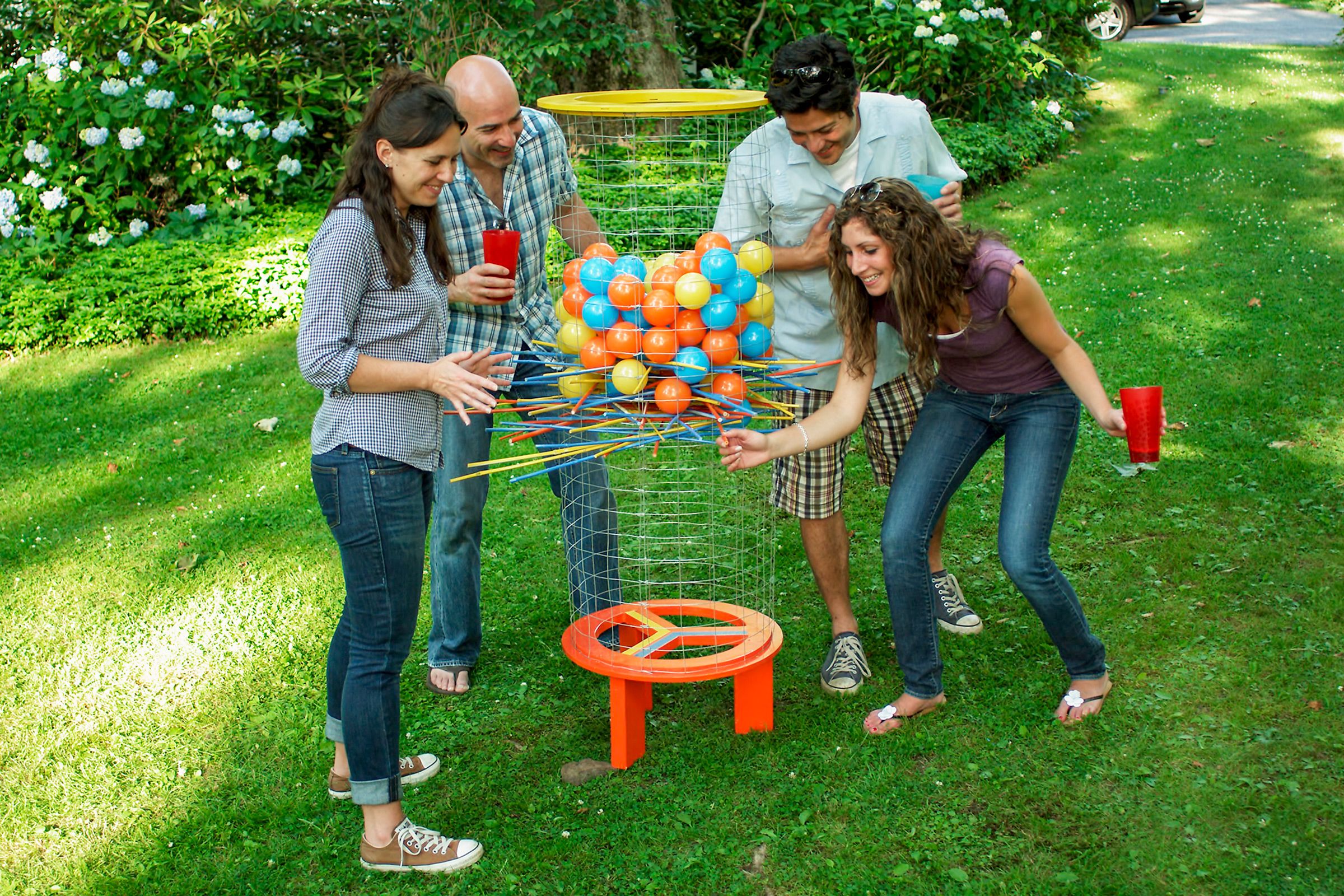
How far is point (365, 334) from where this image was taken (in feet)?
9.07

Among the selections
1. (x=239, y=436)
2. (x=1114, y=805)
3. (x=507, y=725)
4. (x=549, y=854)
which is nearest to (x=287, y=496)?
(x=239, y=436)

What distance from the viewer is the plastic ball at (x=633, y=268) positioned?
9.68ft

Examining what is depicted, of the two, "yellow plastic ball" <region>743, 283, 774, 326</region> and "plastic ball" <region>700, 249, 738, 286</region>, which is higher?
"plastic ball" <region>700, 249, 738, 286</region>

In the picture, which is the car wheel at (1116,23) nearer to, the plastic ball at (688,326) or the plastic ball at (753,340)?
the plastic ball at (753,340)

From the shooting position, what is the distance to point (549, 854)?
3.09m

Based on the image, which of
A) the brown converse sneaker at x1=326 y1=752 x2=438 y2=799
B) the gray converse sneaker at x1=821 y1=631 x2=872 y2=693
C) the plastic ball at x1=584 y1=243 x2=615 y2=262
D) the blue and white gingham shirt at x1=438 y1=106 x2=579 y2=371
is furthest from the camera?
the gray converse sneaker at x1=821 y1=631 x2=872 y2=693

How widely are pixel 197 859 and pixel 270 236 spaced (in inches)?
214

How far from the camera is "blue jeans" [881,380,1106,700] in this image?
3248 millimetres

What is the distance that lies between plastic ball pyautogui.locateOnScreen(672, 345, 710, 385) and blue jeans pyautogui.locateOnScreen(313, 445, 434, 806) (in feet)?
2.27

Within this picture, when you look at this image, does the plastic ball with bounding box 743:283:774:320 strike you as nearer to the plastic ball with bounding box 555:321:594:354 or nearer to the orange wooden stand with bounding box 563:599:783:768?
the plastic ball with bounding box 555:321:594:354

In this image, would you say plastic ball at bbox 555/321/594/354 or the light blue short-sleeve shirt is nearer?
plastic ball at bbox 555/321/594/354

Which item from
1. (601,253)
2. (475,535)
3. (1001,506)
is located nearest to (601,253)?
(601,253)

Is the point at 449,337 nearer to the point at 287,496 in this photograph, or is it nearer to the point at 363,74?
the point at 287,496

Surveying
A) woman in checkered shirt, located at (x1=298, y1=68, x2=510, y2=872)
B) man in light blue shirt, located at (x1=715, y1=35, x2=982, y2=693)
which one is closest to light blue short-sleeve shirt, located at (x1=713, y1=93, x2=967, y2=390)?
man in light blue shirt, located at (x1=715, y1=35, x2=982, y2=693)
